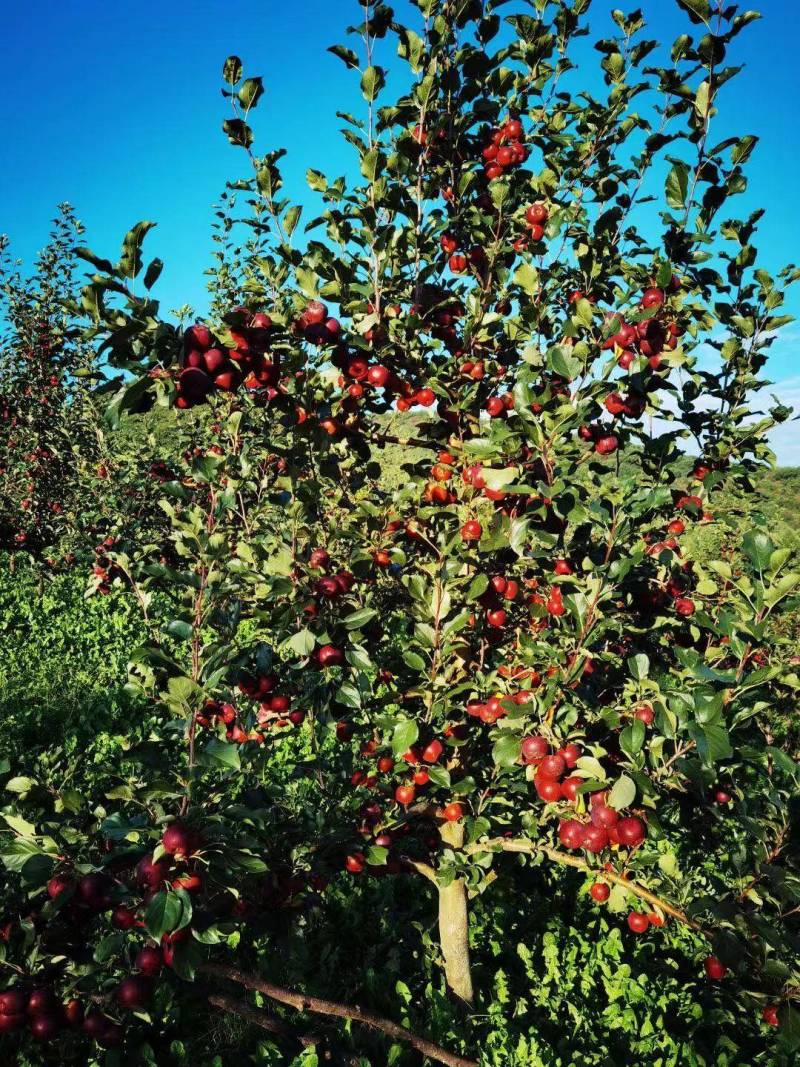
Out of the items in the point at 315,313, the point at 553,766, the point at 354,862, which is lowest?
the point at 354,862

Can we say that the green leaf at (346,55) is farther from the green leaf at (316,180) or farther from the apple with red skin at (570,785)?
the apple with red skin at (570,785)

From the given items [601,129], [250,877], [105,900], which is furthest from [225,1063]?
[601,129]

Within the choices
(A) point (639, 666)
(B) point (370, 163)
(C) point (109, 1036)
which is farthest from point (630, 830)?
(B) point (370, 163)

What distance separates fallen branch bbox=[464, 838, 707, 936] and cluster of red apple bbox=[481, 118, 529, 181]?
96.0 inches

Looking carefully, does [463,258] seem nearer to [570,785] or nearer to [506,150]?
[506,150]

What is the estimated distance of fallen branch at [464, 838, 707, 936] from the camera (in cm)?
219

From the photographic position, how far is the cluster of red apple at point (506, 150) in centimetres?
220

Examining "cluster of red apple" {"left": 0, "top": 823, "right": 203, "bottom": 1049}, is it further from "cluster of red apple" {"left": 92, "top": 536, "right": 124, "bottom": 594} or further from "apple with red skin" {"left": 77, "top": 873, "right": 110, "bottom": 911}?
"cluster of red apple" {"left": 92, "top": 536, "right": 124, "bottom": 594}

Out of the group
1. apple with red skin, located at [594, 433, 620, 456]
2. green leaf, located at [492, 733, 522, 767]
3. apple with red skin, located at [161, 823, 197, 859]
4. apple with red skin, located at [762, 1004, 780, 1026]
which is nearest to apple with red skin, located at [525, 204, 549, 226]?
apple with red skin, located at [594, 433, 620, 456]

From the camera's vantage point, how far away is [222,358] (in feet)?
5.33

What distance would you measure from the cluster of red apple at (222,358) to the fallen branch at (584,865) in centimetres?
186

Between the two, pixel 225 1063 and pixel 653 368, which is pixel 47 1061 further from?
pixel 653 368

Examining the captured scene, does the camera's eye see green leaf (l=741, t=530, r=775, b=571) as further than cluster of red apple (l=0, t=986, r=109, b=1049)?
No

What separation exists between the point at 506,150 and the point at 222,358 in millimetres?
Answer: 1333
